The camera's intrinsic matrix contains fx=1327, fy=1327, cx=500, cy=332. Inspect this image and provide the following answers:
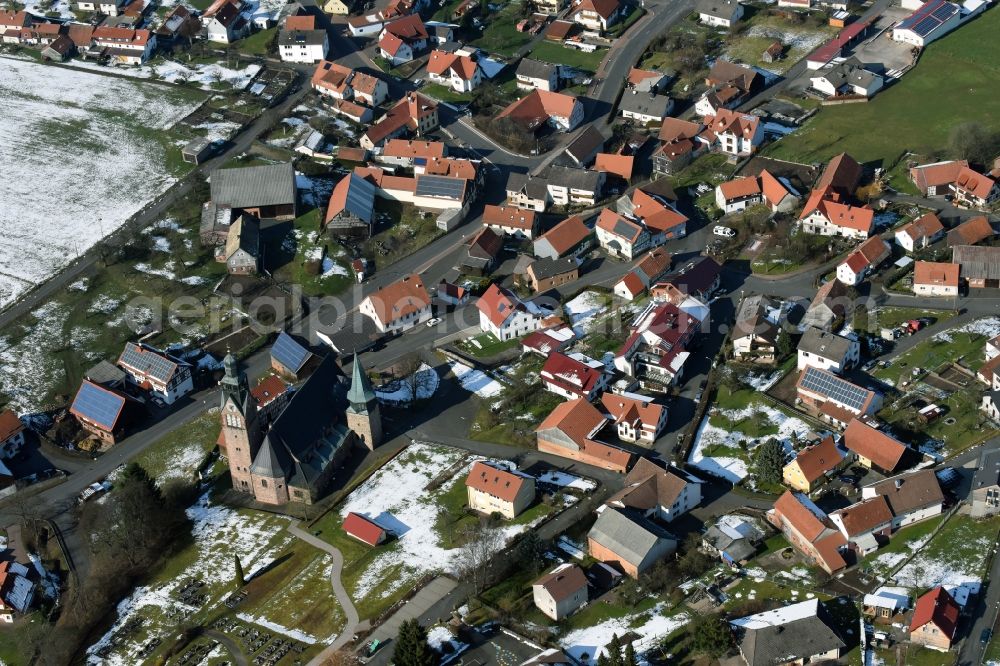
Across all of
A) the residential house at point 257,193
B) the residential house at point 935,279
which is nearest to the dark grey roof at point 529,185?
the residential house at point 257,193

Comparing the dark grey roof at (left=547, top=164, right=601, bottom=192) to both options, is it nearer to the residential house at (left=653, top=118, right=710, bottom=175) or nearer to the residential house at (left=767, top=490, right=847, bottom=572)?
the residential house at (left=653, top=118, right=710, bottom=175)

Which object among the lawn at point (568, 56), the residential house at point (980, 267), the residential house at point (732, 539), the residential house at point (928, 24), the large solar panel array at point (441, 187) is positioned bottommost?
the residential house at point (732, 539)

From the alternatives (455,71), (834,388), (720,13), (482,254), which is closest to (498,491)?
(834,388)

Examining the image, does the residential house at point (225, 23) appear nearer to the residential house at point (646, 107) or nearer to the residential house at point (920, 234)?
the residential house at point (646, 107)

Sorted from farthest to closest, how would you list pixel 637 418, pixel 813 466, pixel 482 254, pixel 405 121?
pixel 405 121 → pixel 482 254 → pixel 637 418 → pixel 813 466

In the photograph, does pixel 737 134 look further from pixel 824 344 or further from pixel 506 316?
pixel 824 344
